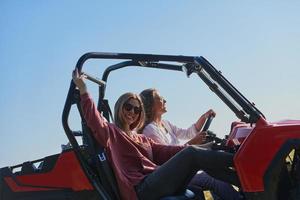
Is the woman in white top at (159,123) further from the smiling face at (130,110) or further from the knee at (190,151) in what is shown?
the knee at (190,151)

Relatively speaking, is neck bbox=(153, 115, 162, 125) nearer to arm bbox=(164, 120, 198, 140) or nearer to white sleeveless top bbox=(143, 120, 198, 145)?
white sleeveless top bbox=(143, 120, 198, 145)

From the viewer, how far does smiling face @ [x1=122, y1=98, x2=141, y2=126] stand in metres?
4.45

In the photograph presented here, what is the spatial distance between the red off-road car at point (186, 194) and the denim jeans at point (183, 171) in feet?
0.32

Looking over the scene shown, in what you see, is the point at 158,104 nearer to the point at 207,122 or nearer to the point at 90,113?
the point at 207,122

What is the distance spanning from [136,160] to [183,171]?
55cm

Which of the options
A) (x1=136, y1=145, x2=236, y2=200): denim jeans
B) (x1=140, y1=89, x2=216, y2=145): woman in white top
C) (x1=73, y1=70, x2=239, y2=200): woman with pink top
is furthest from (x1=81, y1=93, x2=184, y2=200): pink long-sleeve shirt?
(x1=140, y1=89, x2=216, y2=145): woman in white top

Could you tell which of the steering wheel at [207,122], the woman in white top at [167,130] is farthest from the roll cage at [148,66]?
the steering wheel at [207,122]

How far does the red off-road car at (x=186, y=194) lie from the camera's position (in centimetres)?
343

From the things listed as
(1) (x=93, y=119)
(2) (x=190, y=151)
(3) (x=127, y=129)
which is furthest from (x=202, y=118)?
(1) (x=93, y=119)

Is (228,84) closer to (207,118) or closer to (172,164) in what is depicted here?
(172,164)

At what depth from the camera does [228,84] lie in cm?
373

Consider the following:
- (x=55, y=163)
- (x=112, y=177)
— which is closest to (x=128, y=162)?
(x=112, y=177)

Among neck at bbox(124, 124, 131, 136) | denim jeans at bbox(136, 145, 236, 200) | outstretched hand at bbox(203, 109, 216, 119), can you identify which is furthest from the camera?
outstretched hand at bbox(203, 109, 216, 119)

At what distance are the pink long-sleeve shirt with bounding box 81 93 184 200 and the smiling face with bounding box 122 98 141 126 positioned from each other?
0.16 metres
